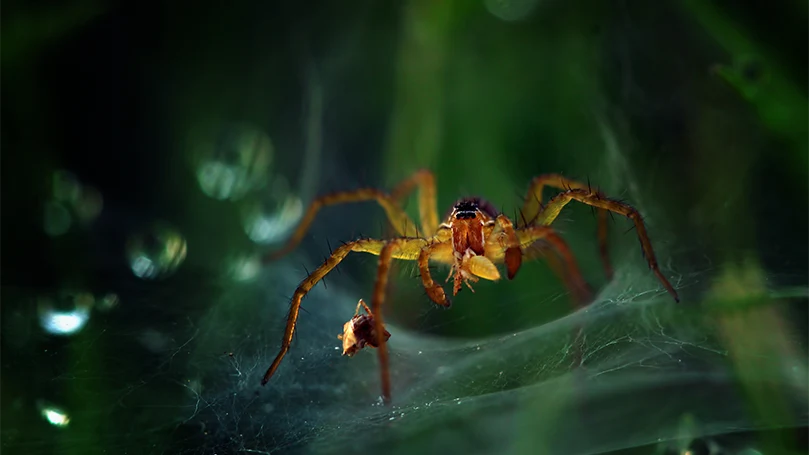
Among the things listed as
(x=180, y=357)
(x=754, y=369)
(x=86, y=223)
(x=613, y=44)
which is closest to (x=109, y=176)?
(x=86, y=223)

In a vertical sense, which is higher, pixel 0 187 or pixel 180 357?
pixel 0 187

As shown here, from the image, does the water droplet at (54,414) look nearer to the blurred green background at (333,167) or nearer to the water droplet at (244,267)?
the blurred green background at (333,167)

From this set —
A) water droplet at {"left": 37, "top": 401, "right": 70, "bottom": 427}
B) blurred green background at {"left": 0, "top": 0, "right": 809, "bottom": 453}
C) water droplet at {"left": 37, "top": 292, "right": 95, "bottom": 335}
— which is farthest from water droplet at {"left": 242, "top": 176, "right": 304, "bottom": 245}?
water droplet at {"left": 37, "top": 401, "right": 70, "bottom": 427}

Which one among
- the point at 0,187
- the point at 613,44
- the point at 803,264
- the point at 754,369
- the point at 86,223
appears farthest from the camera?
the point at 613,44

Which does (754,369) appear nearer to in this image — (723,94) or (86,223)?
(723,94)

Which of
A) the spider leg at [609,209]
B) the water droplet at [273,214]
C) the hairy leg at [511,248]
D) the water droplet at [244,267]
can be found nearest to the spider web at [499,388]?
the spider leg at [609,209]

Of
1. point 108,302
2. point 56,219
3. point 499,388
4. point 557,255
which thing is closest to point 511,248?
point 557,255

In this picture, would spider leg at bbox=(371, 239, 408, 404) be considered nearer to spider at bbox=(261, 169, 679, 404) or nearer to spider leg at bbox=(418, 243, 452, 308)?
spider at bbox=(261, 169, 679, 404)
